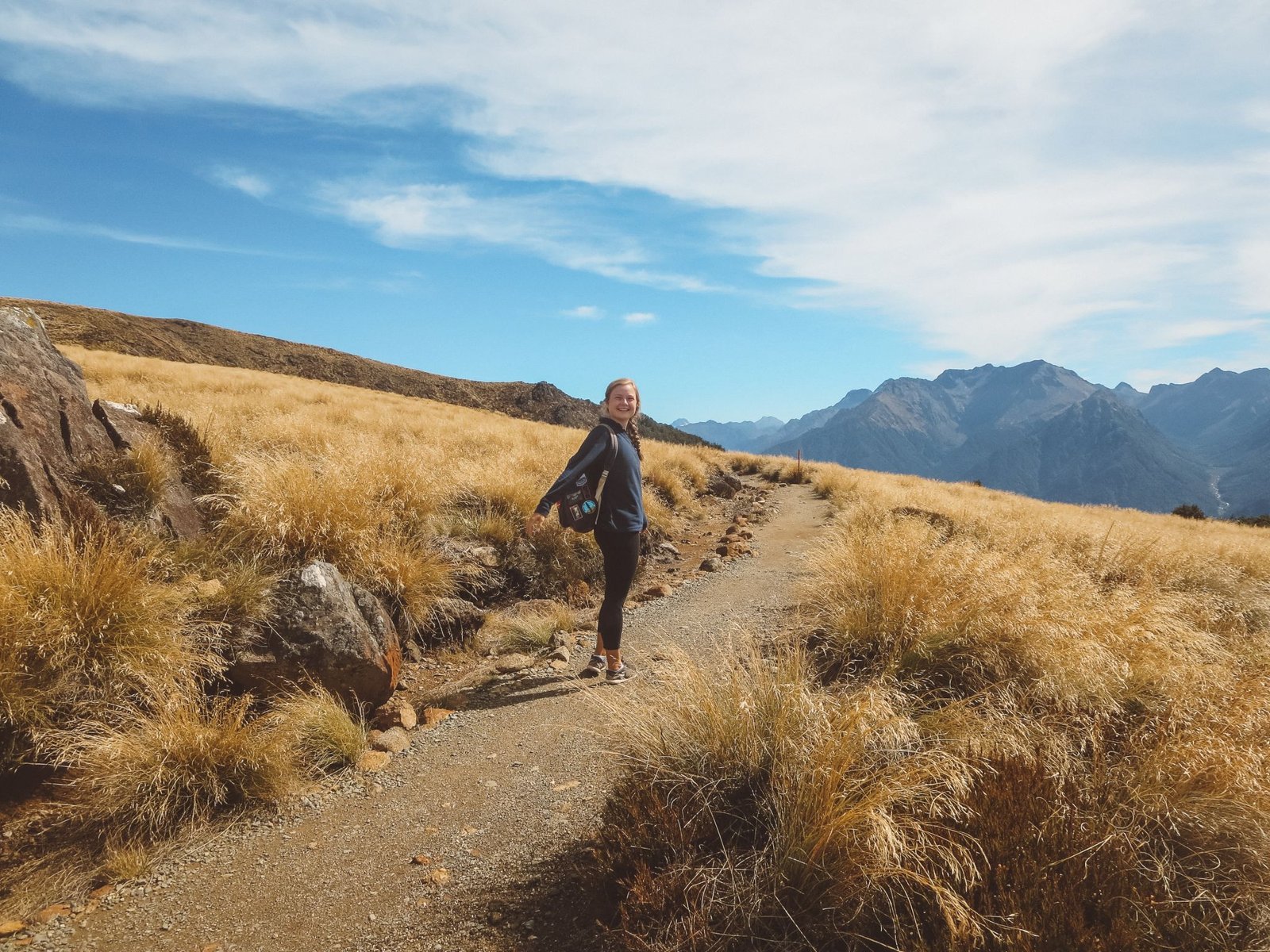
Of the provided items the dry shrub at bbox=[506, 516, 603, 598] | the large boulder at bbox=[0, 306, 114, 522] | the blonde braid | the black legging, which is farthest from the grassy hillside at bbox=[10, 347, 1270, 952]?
the blonde braid

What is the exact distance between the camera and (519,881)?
322 centimetres

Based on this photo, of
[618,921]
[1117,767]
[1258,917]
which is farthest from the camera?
[1117,767]

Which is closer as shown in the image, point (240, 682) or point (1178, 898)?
point (1178, 898)

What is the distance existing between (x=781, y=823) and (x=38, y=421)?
686 centimetres

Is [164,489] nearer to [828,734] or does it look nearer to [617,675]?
[617,675]

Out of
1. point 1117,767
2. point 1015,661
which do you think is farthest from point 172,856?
point 1015,661

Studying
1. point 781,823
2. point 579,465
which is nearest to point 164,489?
point 579,465

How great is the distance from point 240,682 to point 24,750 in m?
1.16

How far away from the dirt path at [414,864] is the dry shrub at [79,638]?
125 centimetres

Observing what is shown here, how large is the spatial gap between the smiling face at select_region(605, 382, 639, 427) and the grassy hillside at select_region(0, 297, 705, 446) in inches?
2094

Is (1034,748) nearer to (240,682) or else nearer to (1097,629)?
(1097,629)

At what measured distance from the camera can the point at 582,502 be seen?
5.31 m

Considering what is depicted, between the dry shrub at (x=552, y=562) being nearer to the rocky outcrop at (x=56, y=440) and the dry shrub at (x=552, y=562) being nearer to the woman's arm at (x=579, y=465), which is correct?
the woman's arm at (x=579, y=465)

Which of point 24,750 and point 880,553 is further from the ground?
point 880,553
